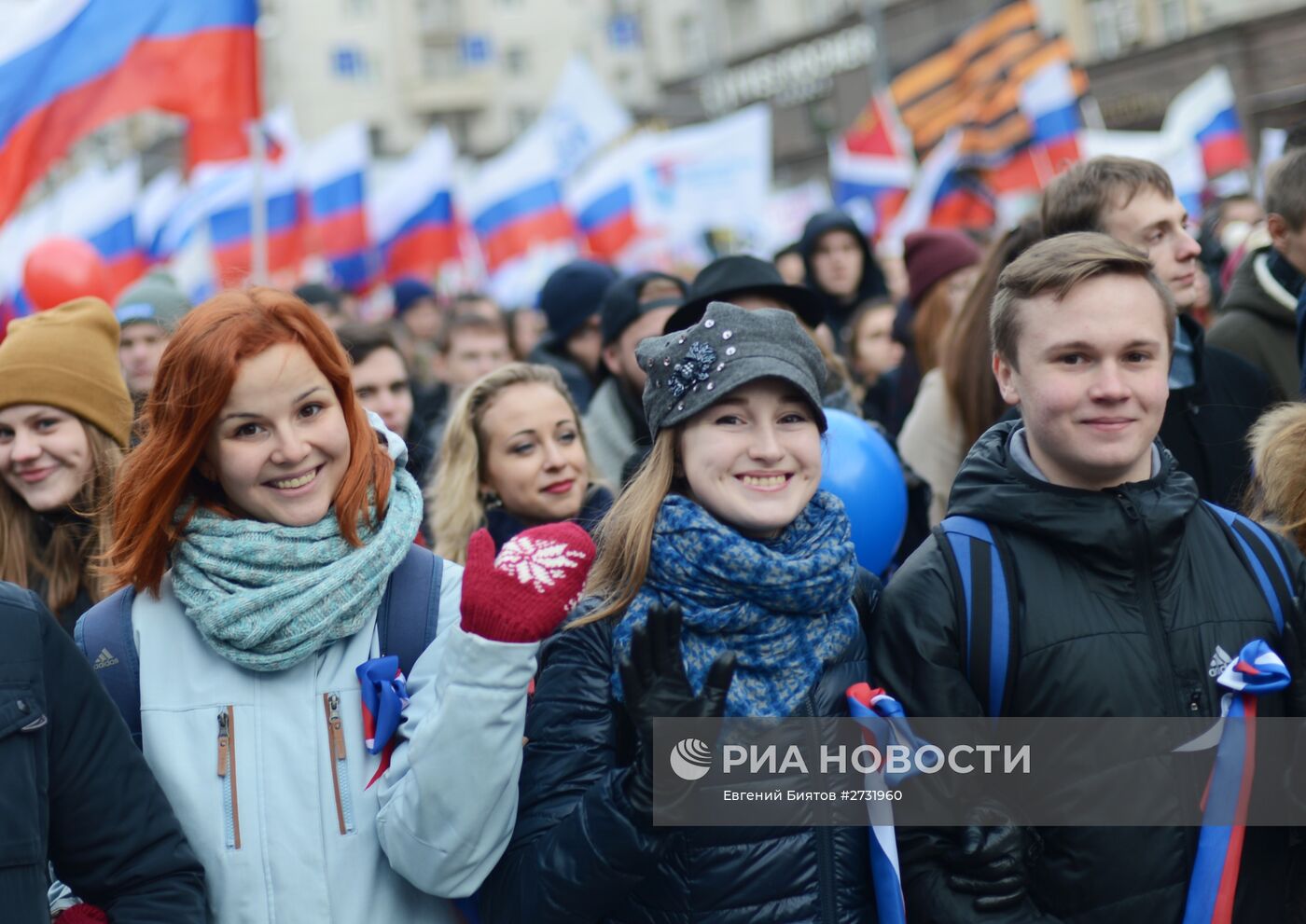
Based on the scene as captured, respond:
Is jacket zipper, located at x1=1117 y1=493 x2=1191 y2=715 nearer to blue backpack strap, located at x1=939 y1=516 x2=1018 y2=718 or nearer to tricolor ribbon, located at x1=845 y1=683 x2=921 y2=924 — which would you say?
blue backpack strap, located at x1=939 y1=516 x2=1018 y2=718

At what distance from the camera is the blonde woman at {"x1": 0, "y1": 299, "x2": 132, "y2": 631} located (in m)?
3.70

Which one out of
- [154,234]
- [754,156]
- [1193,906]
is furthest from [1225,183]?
[1193,906]

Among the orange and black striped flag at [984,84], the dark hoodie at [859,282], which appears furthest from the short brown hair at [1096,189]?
the orange and black striped flag at [984,84]

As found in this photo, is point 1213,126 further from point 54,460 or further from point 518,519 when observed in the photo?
point 54,460

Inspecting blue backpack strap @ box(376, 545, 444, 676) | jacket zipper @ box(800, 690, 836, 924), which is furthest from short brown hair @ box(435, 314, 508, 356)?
jacket zipper @ box(800, 690, 836, 924)

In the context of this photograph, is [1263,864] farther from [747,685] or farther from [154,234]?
[154,234]

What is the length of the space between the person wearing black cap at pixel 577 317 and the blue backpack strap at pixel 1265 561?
4223 mm

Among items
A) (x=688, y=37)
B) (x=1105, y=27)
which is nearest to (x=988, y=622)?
(x=1105, y=27)

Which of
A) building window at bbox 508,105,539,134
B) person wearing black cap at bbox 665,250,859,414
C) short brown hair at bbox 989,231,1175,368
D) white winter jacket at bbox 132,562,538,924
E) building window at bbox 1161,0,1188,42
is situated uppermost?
building window at bbox 508,105,539,134

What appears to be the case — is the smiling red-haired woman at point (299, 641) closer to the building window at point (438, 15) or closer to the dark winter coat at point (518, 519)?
the dark winter coat at point (518, 519)

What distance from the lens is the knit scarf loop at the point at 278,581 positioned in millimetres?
2457

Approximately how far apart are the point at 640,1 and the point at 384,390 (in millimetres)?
46305

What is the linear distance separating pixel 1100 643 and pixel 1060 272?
0.72m

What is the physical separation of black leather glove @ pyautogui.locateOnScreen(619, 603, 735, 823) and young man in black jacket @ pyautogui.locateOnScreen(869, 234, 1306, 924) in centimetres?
45
